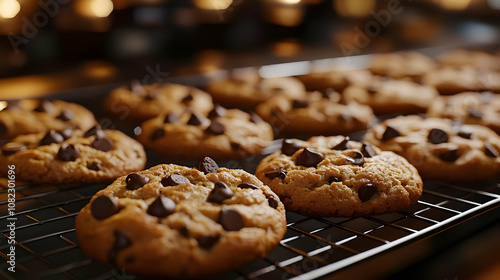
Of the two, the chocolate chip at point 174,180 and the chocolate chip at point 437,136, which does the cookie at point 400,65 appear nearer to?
the chocolate chip at point 437,136

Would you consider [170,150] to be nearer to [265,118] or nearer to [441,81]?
[265,118]

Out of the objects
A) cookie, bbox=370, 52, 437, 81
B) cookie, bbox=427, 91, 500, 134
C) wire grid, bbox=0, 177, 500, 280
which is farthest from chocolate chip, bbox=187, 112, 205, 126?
cookie, bbox=370, 52, 437, 81

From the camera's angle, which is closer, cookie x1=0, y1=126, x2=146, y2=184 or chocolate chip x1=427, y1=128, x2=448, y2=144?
cookie x1=0, y1=126, x2=146, y2=184

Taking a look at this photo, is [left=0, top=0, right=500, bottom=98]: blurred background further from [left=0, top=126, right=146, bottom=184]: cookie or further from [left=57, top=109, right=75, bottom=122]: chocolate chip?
[left=0, top=126, right=146, bottom=184]: cookie

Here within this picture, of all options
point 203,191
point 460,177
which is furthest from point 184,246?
point 460,177

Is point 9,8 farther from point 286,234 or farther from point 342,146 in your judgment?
point 286,234

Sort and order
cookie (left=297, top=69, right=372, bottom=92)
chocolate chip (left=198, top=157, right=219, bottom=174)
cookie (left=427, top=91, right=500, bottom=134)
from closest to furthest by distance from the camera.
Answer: chocolate chip (left=198, top=157, right=219, bottom=174) < cookie (left=427, top=91, right=500, bottom=134) < cookie (left=297, top=69, right=372, bottom=92)

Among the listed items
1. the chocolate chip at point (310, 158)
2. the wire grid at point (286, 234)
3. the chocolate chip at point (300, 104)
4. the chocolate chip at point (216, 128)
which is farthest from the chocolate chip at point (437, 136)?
the chocolate chip at point (216, 128)

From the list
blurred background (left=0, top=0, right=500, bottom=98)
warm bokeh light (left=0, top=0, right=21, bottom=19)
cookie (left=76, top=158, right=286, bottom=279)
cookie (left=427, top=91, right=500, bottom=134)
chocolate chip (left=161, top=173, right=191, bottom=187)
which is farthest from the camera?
blurred background (left=0, top=0, right=500, bottom=98)

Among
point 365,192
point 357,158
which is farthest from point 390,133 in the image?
point 365,192
